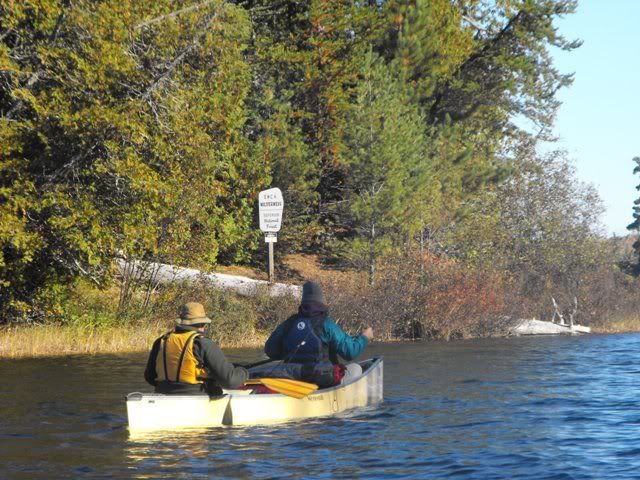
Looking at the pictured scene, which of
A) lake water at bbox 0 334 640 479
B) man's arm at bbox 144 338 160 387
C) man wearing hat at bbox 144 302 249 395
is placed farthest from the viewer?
man's arm at bbox 144 338 160 387

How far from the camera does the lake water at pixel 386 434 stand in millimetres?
11578

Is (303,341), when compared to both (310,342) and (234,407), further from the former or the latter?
(234,407)

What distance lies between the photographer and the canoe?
44.0 feet

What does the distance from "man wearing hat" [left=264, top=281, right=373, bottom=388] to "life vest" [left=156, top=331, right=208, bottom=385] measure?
6.05 feet

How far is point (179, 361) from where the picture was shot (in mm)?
13805

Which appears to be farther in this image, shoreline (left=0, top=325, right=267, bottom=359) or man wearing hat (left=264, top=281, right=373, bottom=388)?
shoreline (left=0, top=325, right=267, bottom=359)

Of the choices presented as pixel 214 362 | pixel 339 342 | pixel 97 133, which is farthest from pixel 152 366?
pixel 97 133

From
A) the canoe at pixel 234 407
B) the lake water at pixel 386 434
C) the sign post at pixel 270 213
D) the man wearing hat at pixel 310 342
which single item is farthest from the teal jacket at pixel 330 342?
the sign post at pixel 270 213

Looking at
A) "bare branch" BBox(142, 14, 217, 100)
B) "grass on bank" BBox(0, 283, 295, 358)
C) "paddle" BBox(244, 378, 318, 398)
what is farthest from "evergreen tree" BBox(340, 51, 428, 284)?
"paddle" BBox(244, 378, 318, 398)

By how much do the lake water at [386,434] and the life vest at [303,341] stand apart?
938 mm

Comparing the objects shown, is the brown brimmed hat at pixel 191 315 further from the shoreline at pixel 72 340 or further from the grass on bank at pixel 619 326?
the grass on bank at pixel 619 326

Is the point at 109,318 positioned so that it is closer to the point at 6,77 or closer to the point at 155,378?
the point at 6,77

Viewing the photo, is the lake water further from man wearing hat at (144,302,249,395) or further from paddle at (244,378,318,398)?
man wearing hat at (144,302,249,395)

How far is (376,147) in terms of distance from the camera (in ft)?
123
